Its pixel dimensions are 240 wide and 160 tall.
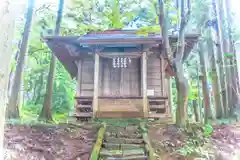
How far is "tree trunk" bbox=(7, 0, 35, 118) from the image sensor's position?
80.4 inches

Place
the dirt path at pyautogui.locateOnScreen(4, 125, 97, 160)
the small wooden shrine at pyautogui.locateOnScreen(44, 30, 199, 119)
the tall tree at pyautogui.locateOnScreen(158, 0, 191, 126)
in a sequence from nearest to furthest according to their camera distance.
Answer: the dirt path at pyautogui.locateOnScreen(4, 125, 97, 160) < the tall tree at pyautogui.locateOnScreen(158, 0, 191, 126) < the small wooden shrine at pyautogui.locateOnScreen(44, 30, 199, 119)

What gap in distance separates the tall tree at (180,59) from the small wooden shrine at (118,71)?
0.12 metres

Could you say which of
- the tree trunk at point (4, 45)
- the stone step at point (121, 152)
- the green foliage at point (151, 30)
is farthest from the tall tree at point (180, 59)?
the tree trunk at point (4, 45)

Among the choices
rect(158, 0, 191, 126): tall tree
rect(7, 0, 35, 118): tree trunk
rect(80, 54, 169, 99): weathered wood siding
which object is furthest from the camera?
rect(80, 54, 169, 99): weathered wood siding

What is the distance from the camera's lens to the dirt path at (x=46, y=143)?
189cm

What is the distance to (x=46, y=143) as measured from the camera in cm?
201

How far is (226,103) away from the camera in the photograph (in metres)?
2.18

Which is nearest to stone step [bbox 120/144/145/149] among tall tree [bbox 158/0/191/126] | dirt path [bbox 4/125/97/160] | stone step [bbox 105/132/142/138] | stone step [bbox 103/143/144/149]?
stone step [bbox 103/143/144/149]

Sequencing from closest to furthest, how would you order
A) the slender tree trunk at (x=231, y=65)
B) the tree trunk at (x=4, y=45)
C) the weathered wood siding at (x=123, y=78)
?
1. the tree trunk at (x=4, y=45)
2. the slender tree trunk at (x=231, y=65)
3. the weathered wood siding at (x=123, y=78)

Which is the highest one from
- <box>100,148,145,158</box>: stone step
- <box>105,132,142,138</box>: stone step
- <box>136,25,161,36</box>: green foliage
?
<box>136,25,161,36</box>: green foliage

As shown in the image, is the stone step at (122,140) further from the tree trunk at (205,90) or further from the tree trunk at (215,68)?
the tree trunk at (215,68)

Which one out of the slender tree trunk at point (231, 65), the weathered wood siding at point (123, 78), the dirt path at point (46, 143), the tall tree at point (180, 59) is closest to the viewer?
the dirt path at point (46, 143)

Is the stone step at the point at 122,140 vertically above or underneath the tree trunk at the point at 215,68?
underneath

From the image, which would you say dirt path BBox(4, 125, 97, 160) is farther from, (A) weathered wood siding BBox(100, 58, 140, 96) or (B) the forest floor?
(A) weathered wood siding BBox(100, 58, 140, 96)
